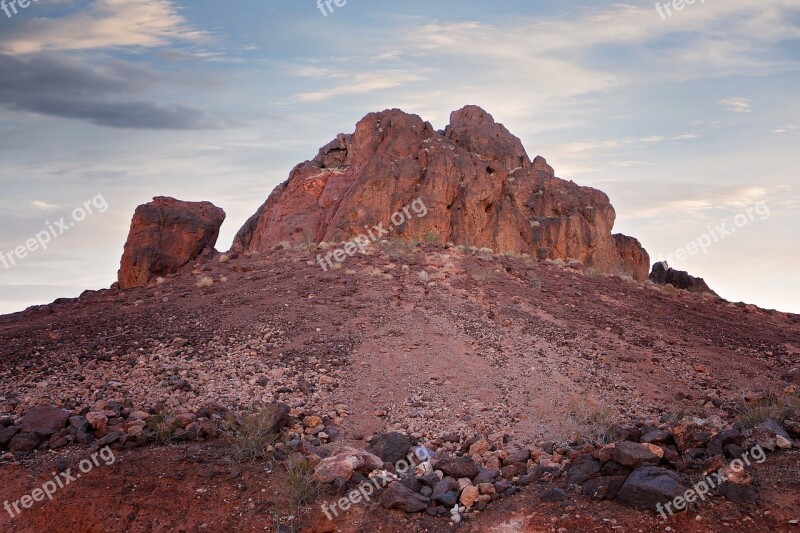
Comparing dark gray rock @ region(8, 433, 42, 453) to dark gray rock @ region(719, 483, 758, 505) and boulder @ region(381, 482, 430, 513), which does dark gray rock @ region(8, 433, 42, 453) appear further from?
dark gray rock @ region(719, 483, 758, 505)

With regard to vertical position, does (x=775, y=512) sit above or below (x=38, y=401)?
below

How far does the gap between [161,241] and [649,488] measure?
26.8 m

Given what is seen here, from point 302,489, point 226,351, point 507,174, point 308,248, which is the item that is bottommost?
point 302,489

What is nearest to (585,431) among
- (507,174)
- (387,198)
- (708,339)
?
(708,339)

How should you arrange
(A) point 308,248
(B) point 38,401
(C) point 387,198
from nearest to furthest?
(B) point 38,401, (A) point 308,248, (C) point 387,198

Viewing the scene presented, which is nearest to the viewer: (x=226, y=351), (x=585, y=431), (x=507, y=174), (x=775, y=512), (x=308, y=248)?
(x=775, y=512)

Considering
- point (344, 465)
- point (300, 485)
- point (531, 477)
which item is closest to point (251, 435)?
point (300, 485)

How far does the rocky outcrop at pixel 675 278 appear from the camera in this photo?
48750 mm

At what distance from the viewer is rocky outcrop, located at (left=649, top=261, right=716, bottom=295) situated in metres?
48.8

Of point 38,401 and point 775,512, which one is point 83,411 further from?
point 775,512

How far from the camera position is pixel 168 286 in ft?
67.1

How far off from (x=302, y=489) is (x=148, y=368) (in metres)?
5.44

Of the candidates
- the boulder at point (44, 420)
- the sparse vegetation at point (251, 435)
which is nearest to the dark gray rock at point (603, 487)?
the sparse vegetation at point (251, 435)

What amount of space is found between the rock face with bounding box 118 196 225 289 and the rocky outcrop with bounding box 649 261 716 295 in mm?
31812
